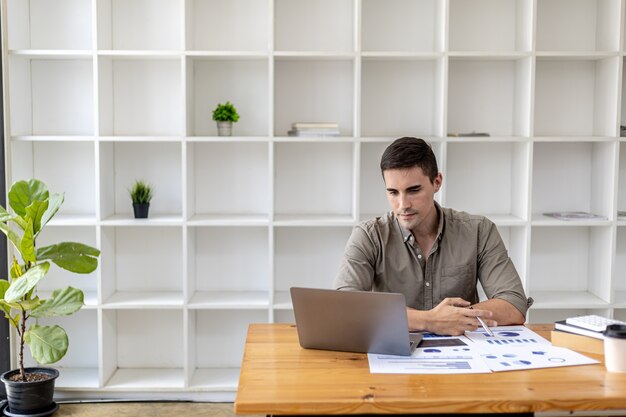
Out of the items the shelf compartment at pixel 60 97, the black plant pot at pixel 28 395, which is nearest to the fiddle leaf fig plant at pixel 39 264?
the black plant pot at pixel 28 395

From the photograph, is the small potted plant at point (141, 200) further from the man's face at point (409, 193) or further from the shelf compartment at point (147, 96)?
the man's face at point (409, 193)

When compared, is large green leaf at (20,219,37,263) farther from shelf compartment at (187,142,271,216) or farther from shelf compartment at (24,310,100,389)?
shelf compartment at (187,142,271,216)

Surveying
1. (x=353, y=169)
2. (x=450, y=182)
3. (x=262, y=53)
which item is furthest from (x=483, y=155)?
(x=262, y=53)

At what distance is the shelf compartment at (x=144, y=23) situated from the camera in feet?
14.1

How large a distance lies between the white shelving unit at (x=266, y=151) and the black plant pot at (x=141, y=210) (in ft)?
0.22

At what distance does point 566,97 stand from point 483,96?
473mm

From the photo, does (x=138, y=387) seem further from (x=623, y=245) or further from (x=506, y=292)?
(x=623, y=245)

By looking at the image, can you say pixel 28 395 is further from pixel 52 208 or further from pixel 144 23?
pixel 144 23

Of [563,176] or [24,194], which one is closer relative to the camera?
[24,194]

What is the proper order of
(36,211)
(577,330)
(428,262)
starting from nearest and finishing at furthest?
1. (577,330)
2. (428,262)
3. (36,211)

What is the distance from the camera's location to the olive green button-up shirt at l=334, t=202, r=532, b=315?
291cm

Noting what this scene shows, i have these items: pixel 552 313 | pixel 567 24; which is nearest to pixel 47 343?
pixel 552 313

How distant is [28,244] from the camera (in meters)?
3.51

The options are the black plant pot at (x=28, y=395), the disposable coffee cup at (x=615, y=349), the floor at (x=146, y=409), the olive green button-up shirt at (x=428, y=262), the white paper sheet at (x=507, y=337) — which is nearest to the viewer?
the disposable coffee cup at (x=615, y=349)
